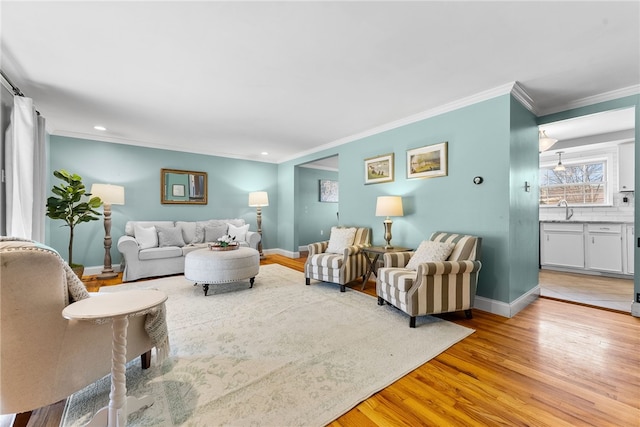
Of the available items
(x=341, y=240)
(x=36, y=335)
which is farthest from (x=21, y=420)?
(x=341, y=240)

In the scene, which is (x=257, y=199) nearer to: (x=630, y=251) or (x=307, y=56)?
(x=307, y=56)

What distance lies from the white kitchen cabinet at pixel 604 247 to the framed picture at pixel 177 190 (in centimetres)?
744

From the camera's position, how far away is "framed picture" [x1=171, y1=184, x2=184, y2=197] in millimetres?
5500

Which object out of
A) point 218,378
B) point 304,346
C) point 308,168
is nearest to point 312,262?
point 304,346

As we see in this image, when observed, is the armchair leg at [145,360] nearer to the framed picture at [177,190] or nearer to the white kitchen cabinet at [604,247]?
the framed picture at [177,190]

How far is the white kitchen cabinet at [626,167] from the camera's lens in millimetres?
4410

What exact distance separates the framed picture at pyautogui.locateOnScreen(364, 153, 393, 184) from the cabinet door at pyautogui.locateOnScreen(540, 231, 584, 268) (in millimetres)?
3316

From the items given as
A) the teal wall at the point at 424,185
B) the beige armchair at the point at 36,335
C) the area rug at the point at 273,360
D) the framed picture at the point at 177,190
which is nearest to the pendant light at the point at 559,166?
the teal wall at the point at 424,185

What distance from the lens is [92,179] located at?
15.5 ft

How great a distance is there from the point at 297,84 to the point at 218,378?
2708 millimetres

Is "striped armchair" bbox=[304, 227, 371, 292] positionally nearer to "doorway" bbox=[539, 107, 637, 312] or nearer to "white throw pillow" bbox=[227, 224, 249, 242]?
"white throw pillow" bbox=[227, 224, 249, 242]

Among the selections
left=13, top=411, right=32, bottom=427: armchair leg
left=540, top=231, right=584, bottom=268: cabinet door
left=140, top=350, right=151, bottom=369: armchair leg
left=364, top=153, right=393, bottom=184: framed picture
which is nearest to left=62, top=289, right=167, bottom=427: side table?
left=13, top=411, right=32, bottom=427: armchair leg

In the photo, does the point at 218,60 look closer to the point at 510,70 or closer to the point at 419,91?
the point at 419,91

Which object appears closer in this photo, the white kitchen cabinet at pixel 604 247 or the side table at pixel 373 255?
the side table at pixel 373 255
